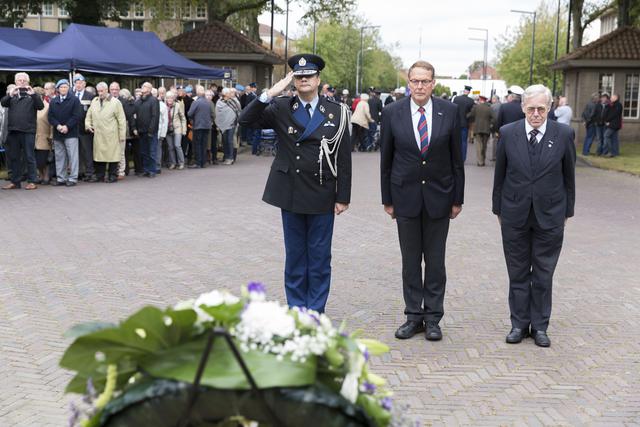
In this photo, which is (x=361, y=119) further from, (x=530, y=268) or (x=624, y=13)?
(x=530, y=268)

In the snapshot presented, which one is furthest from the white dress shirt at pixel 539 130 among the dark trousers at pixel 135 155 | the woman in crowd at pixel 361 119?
the woman in crowd at pixel 361 119

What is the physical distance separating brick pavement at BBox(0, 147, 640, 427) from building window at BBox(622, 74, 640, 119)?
19.9m

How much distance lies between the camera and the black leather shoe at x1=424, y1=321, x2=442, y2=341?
243 inches

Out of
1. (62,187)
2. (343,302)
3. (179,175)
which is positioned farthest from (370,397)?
(179,175)

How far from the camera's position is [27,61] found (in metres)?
17.6

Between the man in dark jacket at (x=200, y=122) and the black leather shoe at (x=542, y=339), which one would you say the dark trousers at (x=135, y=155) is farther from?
the black leather shoe at (x=542, y=339)

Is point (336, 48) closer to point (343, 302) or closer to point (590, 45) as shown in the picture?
point (590, 45)

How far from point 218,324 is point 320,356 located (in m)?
0.26

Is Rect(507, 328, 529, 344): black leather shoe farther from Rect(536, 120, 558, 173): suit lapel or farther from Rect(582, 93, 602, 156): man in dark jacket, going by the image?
Rect(582, 93, 602, 156): man in dark jacket

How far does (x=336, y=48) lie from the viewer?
8712 cm

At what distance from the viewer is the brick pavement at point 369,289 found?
5.03 m

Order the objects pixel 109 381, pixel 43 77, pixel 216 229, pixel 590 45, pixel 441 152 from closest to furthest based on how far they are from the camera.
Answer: pixel 109 381 → pixel 441 152 → pixel 216 229 → pixel 43 77 → pixel 590 45

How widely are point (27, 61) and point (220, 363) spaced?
1693cm

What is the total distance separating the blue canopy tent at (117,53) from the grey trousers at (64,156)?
3.11 meters
